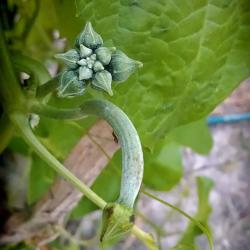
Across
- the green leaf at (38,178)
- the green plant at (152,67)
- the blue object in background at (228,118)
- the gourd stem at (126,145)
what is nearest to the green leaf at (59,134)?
the green leaf at (38,178)

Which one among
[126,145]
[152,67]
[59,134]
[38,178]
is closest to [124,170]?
[126,145]

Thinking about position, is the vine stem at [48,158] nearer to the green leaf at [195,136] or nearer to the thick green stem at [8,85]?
the thick green stem at [8,85]

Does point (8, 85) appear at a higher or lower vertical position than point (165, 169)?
higher

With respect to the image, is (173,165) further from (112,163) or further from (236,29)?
(236,29)

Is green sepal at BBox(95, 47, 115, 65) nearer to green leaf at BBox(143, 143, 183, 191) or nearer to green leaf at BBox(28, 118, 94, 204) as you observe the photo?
green leaf at BBox(28, 118, 94, 204)

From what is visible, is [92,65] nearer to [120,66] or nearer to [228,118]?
[120,66]

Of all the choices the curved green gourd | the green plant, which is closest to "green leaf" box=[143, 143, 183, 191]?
the green plant

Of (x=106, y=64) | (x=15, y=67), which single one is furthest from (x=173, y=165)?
(x=106, y=64)
